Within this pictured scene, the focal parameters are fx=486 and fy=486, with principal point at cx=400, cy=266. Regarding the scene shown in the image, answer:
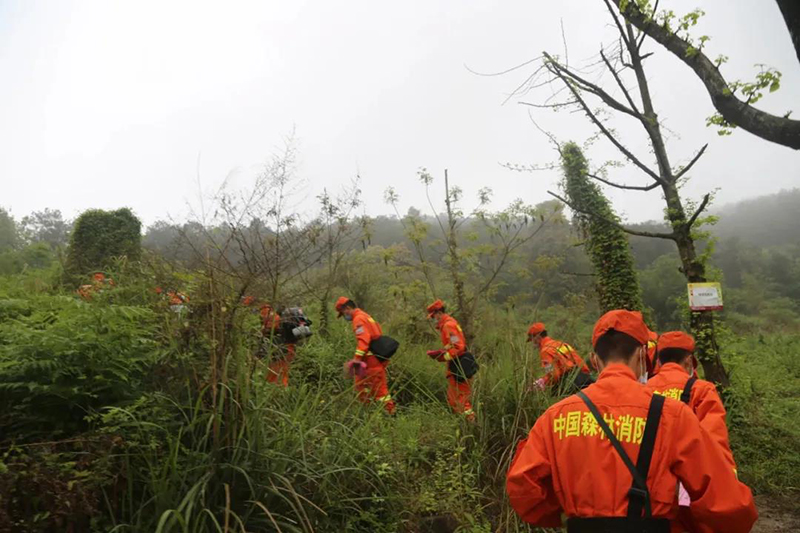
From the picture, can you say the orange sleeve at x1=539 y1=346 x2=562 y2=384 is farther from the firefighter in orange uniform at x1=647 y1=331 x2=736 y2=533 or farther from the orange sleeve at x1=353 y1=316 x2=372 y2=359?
the orange sleeve at x1=353 y1=316 x2=372 y2=359

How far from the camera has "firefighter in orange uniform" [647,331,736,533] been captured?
1.85m

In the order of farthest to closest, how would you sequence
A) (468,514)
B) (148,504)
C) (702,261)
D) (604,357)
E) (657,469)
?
(702,261)
(468,514)
(148,504)
(604,357)
(657,469)

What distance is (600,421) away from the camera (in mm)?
1870

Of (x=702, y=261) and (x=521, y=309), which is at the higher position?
(x=702, y=261)

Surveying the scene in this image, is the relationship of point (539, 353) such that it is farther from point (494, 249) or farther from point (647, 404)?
point (494, 249)

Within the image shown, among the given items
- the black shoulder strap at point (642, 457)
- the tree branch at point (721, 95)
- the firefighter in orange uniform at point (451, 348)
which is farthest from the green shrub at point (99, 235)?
the black shoulder strap at point (642, 457)

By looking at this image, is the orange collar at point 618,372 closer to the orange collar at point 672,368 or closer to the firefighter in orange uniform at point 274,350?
the orange collar at point 672,368

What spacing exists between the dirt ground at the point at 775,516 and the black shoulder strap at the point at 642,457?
409cm

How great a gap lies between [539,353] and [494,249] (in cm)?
521

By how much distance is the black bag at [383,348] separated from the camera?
6.85m

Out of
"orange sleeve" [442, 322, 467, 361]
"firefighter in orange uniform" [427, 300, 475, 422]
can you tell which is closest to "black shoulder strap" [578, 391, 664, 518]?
"firefighter in orange uniform" [427, 300, 475, 422]

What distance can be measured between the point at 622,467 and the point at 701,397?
142 centimetres

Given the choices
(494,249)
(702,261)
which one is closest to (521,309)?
(494,249)

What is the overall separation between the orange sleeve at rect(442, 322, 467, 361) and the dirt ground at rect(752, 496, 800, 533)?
3.54 m
